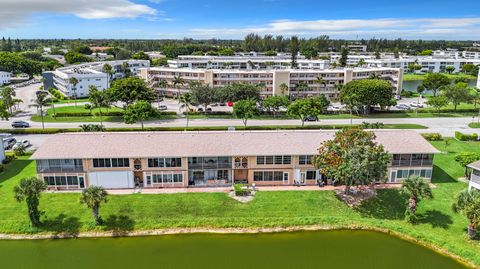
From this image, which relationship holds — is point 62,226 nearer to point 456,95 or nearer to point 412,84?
point 456,95

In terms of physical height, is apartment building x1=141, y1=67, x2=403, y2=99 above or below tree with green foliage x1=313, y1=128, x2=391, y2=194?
above

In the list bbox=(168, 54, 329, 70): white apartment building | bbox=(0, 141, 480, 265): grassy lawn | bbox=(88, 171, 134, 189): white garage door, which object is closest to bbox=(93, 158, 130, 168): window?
bbox=(88, 171, 134, 189): white garage door

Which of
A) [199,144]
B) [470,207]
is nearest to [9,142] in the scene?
[199,144]

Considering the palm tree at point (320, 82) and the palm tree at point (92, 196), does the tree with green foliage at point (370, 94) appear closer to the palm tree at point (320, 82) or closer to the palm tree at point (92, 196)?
the palm tree at point (320, 82)

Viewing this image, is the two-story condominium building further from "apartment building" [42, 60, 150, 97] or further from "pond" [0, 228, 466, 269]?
"apartment building" [42, 60, 150, 97]

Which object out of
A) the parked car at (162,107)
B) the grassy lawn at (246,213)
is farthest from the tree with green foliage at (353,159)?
the parked car at (162,107)

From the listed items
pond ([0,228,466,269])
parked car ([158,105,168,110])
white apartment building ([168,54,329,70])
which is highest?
white apartment building ([168,54,329,70])

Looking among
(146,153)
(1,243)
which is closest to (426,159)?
(146,153)
